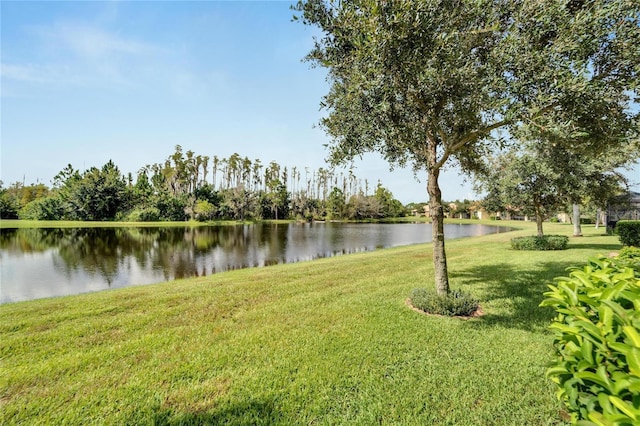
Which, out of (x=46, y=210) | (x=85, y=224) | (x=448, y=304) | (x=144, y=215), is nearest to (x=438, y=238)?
(x=448, y=304)

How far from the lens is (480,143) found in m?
8.12

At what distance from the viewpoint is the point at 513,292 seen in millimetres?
8055

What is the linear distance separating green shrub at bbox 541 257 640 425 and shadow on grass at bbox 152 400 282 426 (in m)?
2.85

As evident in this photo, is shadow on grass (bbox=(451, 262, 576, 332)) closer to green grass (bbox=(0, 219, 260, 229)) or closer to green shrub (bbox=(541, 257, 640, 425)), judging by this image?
green shrub (bbox=(541, 257, 640, 425))

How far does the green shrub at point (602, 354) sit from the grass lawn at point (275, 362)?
1.99 metres

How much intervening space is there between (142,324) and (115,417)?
319cm

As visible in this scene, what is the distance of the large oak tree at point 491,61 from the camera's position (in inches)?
188

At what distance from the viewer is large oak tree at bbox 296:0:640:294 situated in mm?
4766

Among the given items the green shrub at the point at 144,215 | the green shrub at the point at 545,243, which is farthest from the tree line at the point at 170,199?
the green shrub at the point at 545,243

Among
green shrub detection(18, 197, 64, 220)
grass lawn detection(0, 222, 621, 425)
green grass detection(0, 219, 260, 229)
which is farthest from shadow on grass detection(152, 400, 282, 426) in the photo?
green shrub detection(18, 197, 64, 220)

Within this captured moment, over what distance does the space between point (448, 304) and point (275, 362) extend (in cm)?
415

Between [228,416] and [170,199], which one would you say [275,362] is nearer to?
[228,416]

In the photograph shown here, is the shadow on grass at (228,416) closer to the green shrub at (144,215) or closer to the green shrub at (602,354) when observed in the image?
the green shrub at (602,354)

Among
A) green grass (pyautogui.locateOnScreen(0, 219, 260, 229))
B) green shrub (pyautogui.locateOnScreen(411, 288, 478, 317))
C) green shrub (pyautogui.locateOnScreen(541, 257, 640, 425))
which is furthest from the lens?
green grass (pyautogui.locateOnScreen(0, 219, 260, 229))
